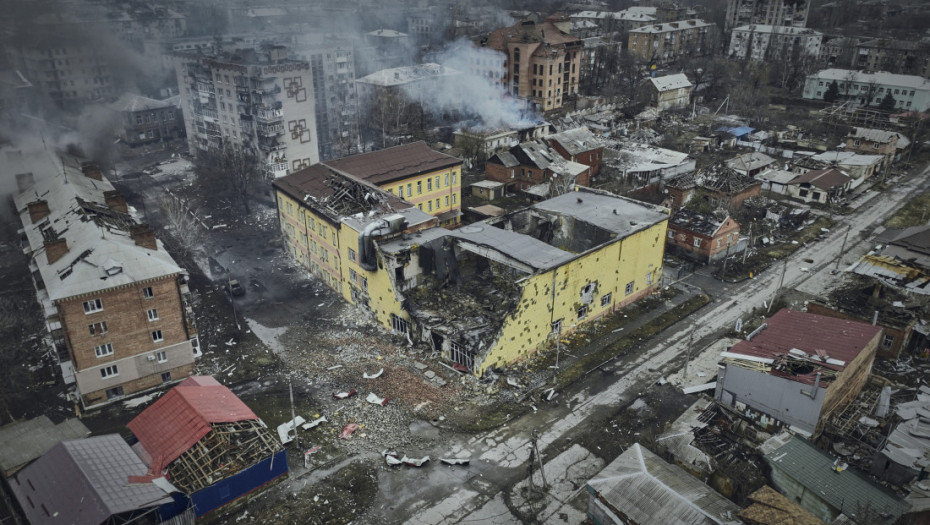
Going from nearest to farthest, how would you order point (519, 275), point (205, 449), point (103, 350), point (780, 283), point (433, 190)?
1. point (205, 449)
2. point (103, 350)
3. point (519, 275)
4. point (780, 283)
5. point (433, 190)

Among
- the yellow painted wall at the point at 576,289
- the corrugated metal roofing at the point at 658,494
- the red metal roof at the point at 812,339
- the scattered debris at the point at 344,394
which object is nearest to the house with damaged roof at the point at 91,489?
the scattered debris at the point at 344,394

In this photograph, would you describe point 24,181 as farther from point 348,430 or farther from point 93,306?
point 348,430

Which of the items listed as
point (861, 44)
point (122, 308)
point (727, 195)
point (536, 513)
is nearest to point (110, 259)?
point (122, 308)

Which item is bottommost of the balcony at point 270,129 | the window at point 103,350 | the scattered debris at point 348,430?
the scattered debris at point 348,430

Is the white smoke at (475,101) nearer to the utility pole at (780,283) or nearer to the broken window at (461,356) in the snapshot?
the utility pole at (780,283)

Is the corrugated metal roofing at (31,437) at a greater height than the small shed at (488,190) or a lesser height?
A: greater

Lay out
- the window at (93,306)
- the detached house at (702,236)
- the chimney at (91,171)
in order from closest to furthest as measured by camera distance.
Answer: the window at (93,306) → the chimney at (91,171) → the detached house at (702,236)

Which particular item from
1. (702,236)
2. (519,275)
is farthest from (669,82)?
(519,275)

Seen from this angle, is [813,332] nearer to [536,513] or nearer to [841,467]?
[841,467]
